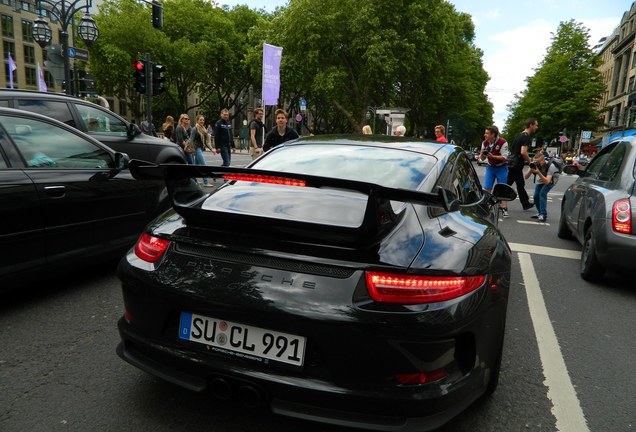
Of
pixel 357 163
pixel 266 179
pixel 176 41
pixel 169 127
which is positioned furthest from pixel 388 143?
pixel 176 41

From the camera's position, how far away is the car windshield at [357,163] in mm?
2779

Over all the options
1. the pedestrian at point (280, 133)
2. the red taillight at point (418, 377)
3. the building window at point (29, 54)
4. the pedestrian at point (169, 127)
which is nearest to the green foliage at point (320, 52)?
the building window at point (29, 54)

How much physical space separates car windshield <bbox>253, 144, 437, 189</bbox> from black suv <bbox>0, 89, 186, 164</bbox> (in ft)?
14.0

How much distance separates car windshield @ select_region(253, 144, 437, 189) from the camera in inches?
109

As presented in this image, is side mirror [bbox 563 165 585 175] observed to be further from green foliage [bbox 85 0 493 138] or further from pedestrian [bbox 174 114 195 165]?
green foliage [bbox 85 0 493 138]

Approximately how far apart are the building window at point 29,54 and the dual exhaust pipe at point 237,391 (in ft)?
241

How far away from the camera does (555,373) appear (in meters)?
2.97

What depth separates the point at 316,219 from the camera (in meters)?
2.05

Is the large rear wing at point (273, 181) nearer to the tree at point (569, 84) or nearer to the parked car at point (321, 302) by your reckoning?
the parked car at point (321, 302)

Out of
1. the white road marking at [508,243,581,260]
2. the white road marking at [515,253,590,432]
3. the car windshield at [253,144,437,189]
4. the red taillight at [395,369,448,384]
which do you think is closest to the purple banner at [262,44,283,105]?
the white road marking at [508,243,581,260]

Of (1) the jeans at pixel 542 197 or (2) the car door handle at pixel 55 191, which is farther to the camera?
(1) the jeans at pixel 542 197

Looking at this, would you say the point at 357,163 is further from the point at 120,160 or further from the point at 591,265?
the point at 591,265

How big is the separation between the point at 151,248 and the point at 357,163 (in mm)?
1329

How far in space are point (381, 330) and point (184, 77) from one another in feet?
162
